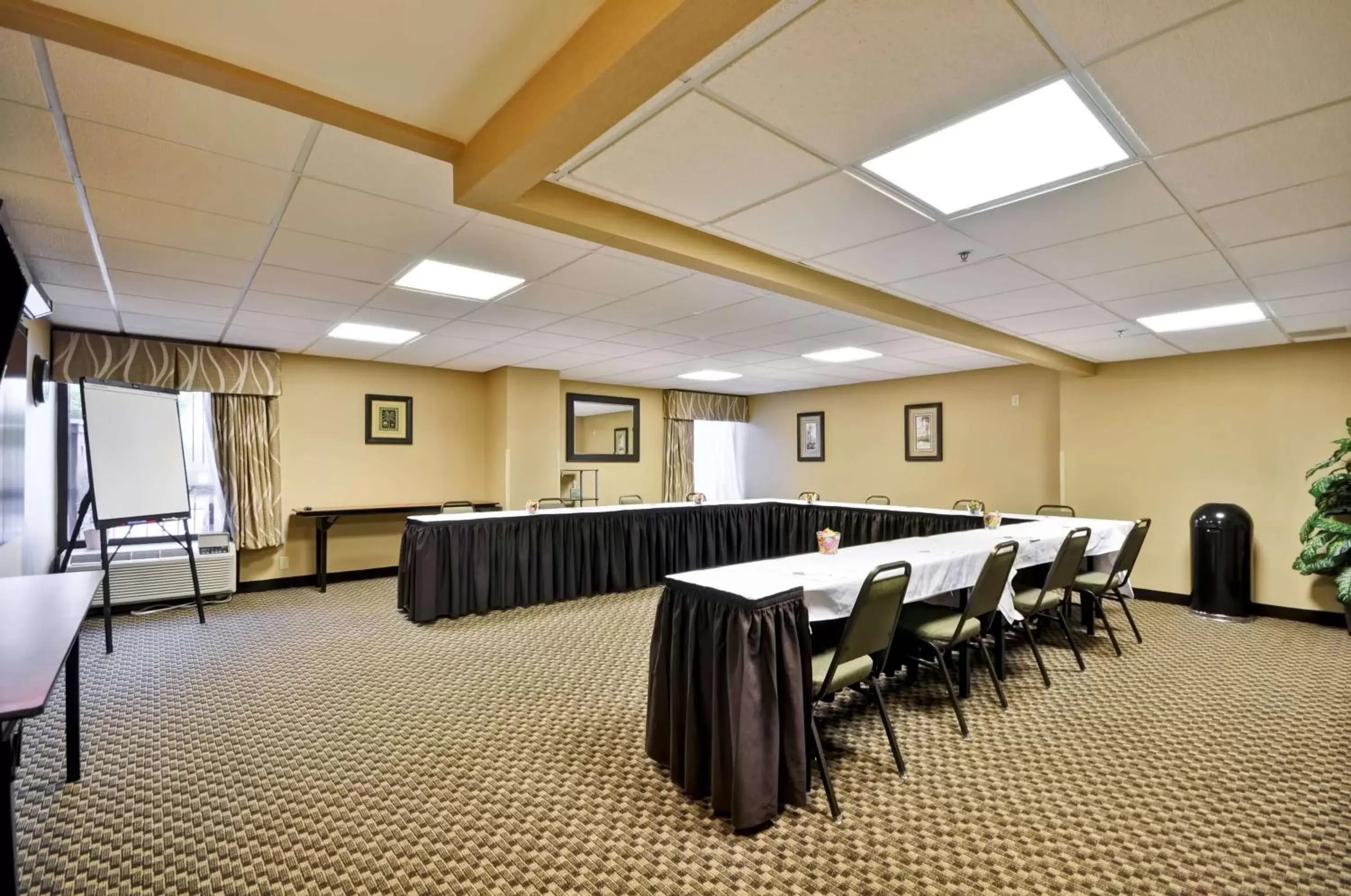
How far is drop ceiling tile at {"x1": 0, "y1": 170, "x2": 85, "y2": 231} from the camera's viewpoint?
7.66 feet

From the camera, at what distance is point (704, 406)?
942 cm

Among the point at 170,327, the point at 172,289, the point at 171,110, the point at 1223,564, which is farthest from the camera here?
the point at 1223,564

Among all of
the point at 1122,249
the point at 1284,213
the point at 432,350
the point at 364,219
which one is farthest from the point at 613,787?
the point at 432,350

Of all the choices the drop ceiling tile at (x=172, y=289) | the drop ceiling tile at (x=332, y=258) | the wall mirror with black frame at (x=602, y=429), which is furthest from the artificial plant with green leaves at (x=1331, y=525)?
the drop ceiling tile at (x=172, y=289)

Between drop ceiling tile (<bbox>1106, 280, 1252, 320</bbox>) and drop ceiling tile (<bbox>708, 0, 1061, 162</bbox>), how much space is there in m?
2.85

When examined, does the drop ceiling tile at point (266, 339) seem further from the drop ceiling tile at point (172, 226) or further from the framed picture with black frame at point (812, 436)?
the framed picture with black frame at point (812, 436)

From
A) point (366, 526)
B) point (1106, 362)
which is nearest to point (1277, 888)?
point (1106, 362)

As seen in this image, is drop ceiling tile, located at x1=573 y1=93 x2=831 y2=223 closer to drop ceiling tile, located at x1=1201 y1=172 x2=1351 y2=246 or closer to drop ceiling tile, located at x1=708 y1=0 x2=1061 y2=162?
drop ceiling tile, located at x1=708 y1=0 x2=1061 y2=162

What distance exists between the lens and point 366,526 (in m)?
6.70

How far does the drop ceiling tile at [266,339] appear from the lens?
16.9 feet

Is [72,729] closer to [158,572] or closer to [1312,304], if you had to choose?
[158,572]

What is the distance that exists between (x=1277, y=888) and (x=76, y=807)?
13.6ft

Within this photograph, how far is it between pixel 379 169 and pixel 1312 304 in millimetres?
5415

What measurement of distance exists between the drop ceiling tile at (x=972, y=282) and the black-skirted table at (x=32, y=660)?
12.8 feet
